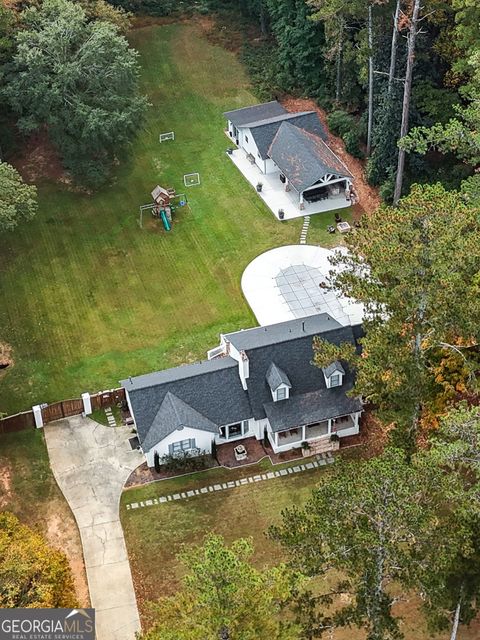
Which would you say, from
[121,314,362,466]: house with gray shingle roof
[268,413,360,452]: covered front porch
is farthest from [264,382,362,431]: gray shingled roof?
[268,413,360,452]: covered front porch

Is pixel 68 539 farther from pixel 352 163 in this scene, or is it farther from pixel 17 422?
pixel 352 163

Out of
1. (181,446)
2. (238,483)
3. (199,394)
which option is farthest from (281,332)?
(238,483)

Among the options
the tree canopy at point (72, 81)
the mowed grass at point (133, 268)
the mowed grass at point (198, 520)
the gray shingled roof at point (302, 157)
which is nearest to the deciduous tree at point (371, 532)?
the mowed grass at point (198, 520)

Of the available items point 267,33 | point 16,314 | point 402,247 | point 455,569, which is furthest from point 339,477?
point 267,33

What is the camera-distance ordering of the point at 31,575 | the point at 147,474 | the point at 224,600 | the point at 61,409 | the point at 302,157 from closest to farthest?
the point at 224,600 → the point at 31,575 → the point at 147,474 → the point at 61,409 → the point at 302,157

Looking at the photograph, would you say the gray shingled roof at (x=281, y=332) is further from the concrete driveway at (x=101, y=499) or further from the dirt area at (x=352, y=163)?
the dirt area at (x=352, y=163)

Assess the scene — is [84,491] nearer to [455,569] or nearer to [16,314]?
[16,314]

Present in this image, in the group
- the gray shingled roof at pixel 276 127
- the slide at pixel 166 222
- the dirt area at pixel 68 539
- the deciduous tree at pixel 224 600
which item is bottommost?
the dirt area at pixel 68 539
